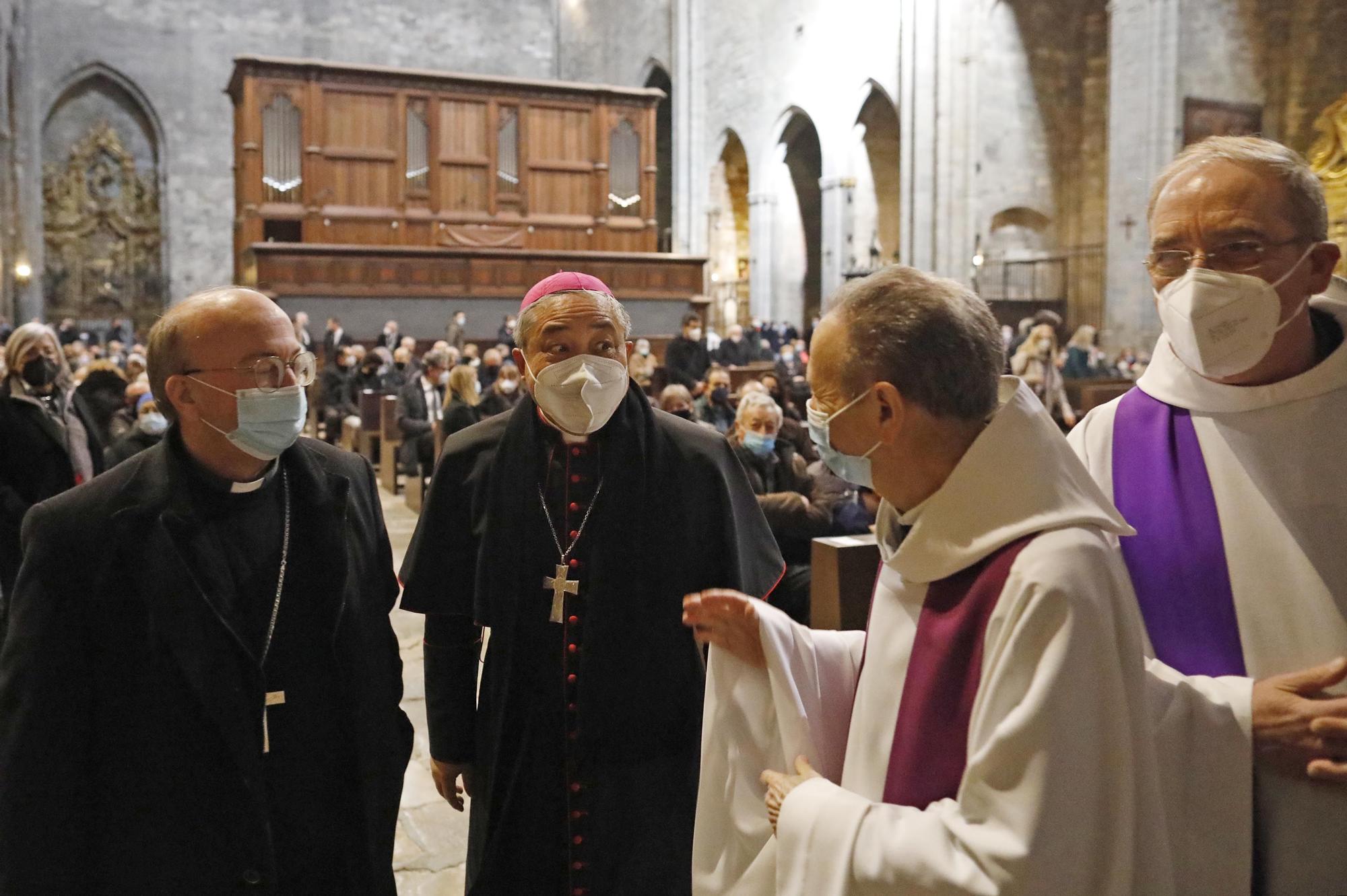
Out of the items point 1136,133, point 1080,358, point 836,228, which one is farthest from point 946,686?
point 836,228

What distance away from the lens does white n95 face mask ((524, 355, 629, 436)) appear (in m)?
2.14

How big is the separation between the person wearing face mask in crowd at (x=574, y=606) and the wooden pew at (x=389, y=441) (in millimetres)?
8222

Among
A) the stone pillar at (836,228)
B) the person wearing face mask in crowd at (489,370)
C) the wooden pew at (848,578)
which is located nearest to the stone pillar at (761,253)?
Result: the stone pillar at (836,228)

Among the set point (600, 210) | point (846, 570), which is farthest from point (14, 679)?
point (600, 210)

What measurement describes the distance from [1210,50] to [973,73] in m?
3.11

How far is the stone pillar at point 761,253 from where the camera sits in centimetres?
2075

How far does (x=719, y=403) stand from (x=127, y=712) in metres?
6.06

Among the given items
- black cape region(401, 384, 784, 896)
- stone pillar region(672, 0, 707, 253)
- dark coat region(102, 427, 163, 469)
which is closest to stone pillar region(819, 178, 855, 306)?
stone pillar region(672, 0, 707, 253)

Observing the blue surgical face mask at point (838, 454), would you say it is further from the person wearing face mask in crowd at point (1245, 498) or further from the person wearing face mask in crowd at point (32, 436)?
the person wearing face mask in crowd at point (32, 436)

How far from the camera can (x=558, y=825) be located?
215 centimetres

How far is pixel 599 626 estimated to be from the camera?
7.00 ft

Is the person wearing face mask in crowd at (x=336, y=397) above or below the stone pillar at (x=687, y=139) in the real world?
below

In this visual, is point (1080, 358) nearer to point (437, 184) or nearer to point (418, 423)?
point (418, 423)

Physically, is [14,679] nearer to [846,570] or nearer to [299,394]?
[299,394]
